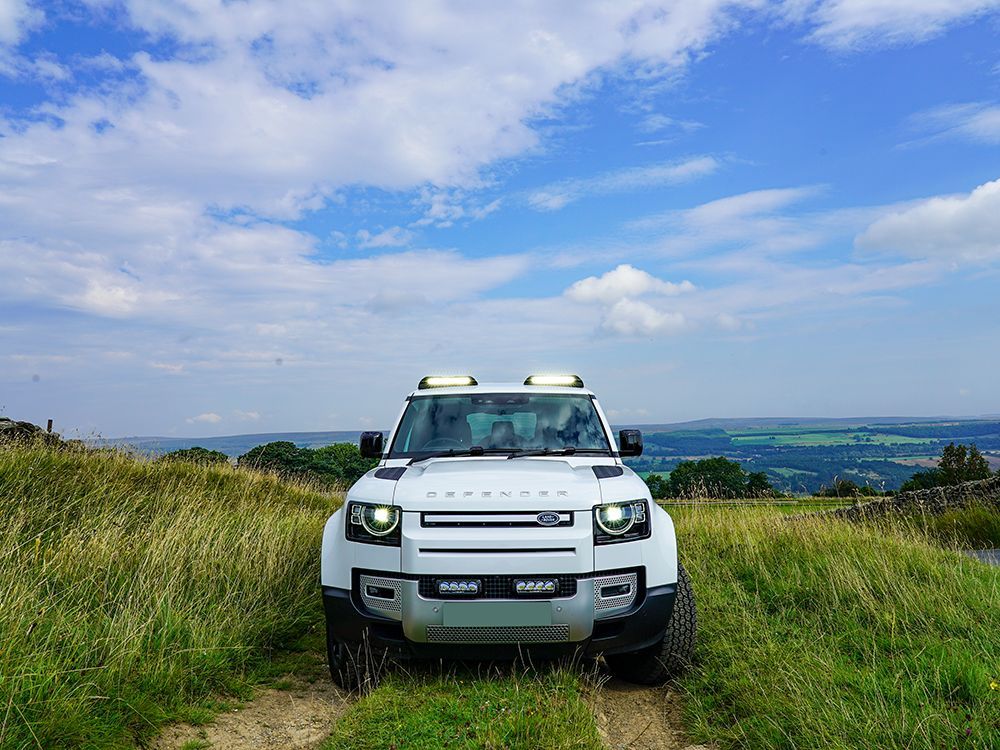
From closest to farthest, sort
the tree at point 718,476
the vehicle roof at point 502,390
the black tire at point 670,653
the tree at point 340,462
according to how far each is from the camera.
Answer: the black tire at point 670,653 < the vehicle roof at point 502,390 < the tree at point 718,476 < the tree at point 340,462

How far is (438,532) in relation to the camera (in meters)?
4.01

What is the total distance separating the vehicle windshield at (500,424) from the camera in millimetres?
5562

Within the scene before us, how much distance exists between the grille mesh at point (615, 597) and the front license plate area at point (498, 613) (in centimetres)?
29

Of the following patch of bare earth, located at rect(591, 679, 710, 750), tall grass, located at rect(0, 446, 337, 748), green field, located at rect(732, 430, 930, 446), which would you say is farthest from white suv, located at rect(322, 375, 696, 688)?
green field, located at rect(732, 430, 930, 446)

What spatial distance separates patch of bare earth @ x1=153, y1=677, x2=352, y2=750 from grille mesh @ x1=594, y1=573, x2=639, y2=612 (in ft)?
5.35

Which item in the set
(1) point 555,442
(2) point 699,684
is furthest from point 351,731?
(1) point 555,442

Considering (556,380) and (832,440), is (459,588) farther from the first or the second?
(832,440)

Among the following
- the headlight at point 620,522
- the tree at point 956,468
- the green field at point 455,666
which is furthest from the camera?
the tree at point 956,468

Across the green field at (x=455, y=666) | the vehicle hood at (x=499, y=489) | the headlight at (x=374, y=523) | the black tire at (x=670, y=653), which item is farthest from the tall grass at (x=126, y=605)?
the black tire at (x=670, y=653)

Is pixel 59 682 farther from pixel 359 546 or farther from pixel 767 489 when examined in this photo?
pixel 767 489

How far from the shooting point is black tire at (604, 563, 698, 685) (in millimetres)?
4555

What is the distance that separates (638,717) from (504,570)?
127 cm

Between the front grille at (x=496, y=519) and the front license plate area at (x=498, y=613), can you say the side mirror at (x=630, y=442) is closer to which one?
the front grille at (x=496, y=519)

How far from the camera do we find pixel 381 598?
4105 millimetres
